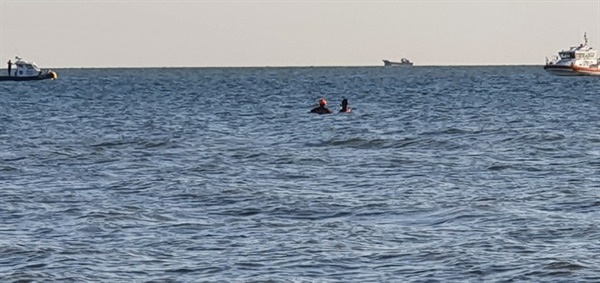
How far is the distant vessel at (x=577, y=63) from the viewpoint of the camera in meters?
149

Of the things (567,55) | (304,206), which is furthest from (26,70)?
(304,206)

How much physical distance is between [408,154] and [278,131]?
47.1ft

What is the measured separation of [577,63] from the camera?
149375 millimetres

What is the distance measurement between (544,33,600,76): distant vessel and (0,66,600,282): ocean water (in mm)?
101260

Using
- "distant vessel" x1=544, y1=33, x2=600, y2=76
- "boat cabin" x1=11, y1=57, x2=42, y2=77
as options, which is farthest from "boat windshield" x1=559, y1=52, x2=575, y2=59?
"boat cabin" x1=11, y1=57, x2=42, y2=77

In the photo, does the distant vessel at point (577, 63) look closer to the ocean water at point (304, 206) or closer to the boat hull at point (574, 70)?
the boat hull at point (574, 70)

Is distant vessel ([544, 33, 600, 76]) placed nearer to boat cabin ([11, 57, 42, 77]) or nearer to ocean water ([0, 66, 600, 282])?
boat cabin ([11, 57, 42, 77])

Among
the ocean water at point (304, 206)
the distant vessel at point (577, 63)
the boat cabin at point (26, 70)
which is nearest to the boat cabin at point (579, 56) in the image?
the distant vessel at point (577, 63)

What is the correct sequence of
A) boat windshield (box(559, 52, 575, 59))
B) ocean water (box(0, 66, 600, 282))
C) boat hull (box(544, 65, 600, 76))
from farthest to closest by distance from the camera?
boat windshield (box(559, 52, 575, 59)) < boat hull (box(544, 65, 600, 76)) < ocean water (box(0, 66, 600, 282))

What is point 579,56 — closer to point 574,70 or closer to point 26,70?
point 574,70

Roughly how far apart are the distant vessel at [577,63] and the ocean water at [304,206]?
10126 cm

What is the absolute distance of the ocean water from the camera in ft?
59.9

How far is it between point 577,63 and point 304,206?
129320 mm

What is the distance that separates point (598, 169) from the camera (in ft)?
103
